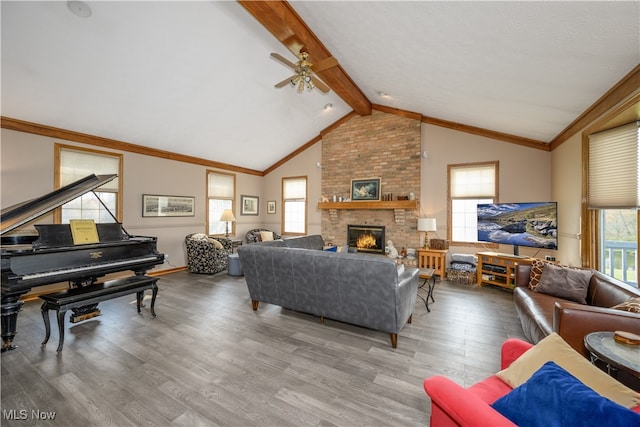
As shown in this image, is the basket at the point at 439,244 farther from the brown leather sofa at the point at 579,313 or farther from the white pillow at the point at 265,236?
the white pillow at the point at 265,236

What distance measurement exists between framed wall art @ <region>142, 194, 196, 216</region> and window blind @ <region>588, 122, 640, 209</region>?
283 inches

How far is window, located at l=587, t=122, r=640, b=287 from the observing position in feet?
9.09

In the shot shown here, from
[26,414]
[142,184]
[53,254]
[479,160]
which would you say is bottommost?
[26,414]

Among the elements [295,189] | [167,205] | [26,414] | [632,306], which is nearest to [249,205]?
[295,189]

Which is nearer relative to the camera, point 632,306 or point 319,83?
point 632,306

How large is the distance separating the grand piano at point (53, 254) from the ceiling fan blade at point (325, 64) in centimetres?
328

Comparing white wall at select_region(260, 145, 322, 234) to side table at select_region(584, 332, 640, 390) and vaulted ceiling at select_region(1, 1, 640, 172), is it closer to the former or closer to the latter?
vaulted ceiling at select_region(1, 1, 640, 172)

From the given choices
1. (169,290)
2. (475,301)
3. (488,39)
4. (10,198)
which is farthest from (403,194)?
(10,198)

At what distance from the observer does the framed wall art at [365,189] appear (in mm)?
6473

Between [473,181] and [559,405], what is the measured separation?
546 cm

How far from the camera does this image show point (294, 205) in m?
7.84

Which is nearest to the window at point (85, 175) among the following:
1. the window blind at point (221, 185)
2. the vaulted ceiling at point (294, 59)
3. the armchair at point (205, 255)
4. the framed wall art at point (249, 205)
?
the vaulted ceiling at point (294, 59)

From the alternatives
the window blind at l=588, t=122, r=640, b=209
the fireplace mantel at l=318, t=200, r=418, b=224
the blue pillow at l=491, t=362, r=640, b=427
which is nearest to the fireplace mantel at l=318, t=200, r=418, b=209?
the fireplace mantel at l=318, t=200, r=418, b=224

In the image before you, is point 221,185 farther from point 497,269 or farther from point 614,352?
point 614,352
